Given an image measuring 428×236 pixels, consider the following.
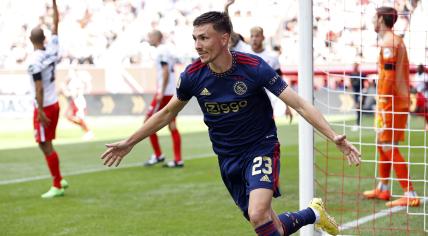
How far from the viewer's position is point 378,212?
8789mm

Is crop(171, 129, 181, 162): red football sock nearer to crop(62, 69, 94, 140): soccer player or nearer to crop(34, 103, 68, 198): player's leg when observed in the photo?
crop(34, 103, 68, 198): player's leg

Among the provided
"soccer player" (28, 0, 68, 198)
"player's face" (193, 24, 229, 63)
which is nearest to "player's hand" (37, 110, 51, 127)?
"soccer player" (28, 0, 68, 198)

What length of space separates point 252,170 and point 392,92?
13.8ft

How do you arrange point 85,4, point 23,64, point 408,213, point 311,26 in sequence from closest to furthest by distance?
point 311,26 < point 408,213 < point 23,64 < point 85,4

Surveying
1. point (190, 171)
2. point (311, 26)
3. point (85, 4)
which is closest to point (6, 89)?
point (85, 4)

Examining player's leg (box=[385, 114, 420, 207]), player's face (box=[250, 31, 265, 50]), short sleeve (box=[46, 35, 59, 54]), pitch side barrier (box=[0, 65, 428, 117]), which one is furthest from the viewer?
pitch side barrier (box=[0, 65, 428, 117])

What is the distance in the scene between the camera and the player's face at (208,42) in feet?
18.2

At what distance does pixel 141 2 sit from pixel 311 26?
1076 inches

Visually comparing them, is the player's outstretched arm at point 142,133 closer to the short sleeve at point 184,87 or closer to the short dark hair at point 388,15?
the short sleeve at point 184,87

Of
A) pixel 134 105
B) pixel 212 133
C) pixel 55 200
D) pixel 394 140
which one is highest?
pixel 212 133

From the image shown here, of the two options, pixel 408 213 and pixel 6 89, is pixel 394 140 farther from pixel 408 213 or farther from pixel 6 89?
pixel 6 89

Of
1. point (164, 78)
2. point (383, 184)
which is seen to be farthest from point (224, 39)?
point (164, 78)

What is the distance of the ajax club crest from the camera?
563 cm

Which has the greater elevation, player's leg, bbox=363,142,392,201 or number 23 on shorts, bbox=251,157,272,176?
number 23 on shorts, bbox=251,157,272,176
